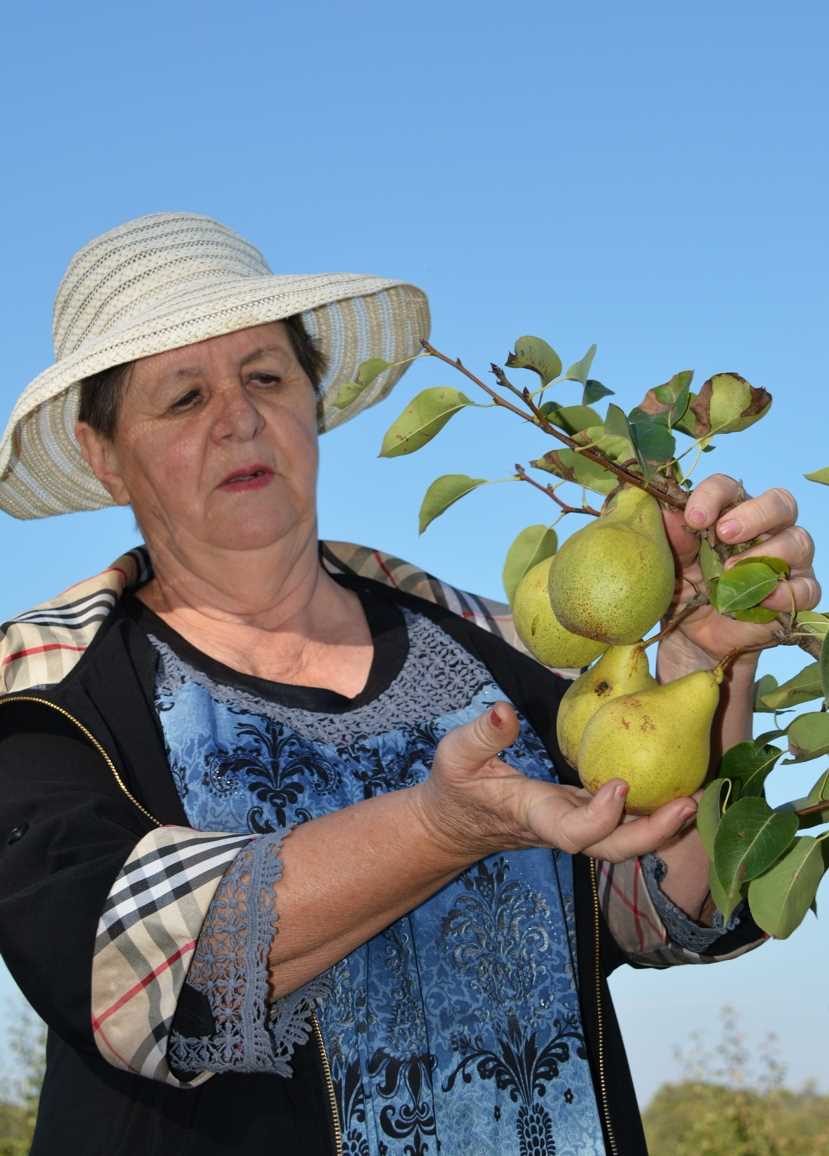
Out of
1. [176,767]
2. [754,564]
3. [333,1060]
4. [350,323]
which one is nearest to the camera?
[754,564]

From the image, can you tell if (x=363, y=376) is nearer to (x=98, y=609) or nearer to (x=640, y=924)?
(x=98, y=609)

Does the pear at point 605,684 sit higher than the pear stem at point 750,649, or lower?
lower

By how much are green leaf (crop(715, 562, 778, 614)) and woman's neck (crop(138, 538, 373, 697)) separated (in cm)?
122

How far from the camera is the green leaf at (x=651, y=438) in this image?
1.69m

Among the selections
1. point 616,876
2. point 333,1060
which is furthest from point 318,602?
point 333,1060

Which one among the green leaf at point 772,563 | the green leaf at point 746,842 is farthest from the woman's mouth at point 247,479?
the green leaf at point 746,842

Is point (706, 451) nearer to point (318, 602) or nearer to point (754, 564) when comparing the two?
point (754, 564)

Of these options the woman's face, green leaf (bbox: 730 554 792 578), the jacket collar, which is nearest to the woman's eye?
the woman's face

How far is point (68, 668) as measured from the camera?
257cm

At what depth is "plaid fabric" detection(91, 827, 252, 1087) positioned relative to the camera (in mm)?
2029

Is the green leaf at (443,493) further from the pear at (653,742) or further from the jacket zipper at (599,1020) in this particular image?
the jacket zipper at (599,1020)

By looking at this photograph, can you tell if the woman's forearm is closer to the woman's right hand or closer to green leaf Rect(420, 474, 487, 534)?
the woman's right hand

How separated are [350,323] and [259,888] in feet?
5.89

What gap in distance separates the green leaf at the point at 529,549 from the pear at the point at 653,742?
29 cm
